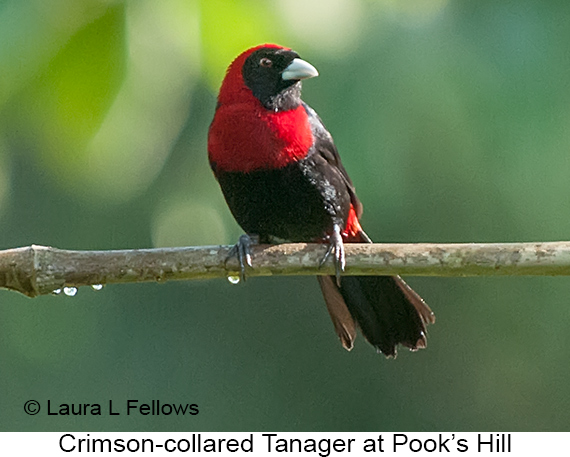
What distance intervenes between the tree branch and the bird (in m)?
0.53

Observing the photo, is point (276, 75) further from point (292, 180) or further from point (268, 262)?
point (268, 262)

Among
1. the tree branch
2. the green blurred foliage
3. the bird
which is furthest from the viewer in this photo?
the bird

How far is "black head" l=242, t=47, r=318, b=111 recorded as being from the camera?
3.36m

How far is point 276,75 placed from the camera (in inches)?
135

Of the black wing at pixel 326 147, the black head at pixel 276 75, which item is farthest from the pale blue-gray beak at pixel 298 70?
the black wing at pixel 326 147

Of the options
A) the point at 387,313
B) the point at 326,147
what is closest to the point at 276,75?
the point at 326,147

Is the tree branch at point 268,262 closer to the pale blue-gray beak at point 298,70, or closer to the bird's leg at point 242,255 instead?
the bird's leg at point 242,255

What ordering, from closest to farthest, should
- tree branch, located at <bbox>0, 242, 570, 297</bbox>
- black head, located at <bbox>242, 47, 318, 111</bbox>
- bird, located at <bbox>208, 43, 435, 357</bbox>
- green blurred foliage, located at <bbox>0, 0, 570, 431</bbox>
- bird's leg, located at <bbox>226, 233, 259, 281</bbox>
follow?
green blurred foliage, located at <bbox>0, 0, 570, 431</bbox> → tree branch, located at <bbox>0, 242, 570, 297</bbox> → bird's leg, located at <bbox>226, 233, 259, 281</bbox> → bird, located at <bbox>208, 43, 435, 357</bbox> → black head, located at <bbox>242, 47, 318, 111</bbox>

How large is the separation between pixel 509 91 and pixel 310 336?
2364 mm

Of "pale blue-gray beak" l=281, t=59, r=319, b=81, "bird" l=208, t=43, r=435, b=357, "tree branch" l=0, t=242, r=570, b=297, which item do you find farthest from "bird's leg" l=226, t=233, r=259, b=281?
"pale blue-gray beak" l=281, t=59, r=319, b=81

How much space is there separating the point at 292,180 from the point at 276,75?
0.43 meters

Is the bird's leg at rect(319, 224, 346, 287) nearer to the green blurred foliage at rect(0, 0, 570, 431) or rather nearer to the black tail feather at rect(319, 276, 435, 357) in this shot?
the green blurred foliage at rect(0, 0, 570, 431)

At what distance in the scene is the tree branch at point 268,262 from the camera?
2.46 meters

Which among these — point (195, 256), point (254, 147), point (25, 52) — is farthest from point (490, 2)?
point (25, 52)
